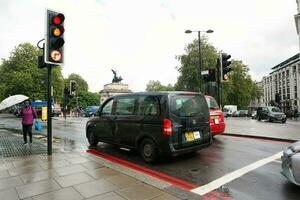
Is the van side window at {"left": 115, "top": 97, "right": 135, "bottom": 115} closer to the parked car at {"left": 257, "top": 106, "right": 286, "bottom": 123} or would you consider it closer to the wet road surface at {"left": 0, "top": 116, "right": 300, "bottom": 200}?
the wet road surface at {"left": 0, "top": 116, "right": 300, "bottom": 200}

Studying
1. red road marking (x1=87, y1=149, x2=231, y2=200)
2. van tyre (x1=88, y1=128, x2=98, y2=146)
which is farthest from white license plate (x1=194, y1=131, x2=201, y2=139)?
van tyre (x1=88, y1=128, x2=98, y2=146)

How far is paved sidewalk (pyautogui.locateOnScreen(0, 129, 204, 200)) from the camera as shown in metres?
4.14

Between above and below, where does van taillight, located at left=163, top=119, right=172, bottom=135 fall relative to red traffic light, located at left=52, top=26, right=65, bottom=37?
below

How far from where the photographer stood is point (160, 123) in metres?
6.07

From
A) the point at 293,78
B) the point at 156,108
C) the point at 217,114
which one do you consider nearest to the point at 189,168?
the point at 156,108

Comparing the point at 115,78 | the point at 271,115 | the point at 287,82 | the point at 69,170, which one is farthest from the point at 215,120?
the point at 287,82

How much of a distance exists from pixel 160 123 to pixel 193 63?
39.7 metres

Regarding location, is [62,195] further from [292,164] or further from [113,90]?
[113,90]

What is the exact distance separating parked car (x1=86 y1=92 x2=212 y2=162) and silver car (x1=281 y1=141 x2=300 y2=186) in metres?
2.34

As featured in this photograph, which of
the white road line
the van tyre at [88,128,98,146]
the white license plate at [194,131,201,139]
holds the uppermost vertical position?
the white license plate at [194,131,201,139]

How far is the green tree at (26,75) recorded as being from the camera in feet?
146

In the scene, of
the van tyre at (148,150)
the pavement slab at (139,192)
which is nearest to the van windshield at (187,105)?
the van tyre at (148,150)

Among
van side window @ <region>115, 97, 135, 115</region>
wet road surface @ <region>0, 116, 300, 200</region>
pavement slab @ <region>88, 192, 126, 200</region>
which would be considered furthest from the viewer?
van side window @ <region>115, 97, 135, 115</region>

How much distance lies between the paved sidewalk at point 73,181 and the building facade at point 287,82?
75.9m
